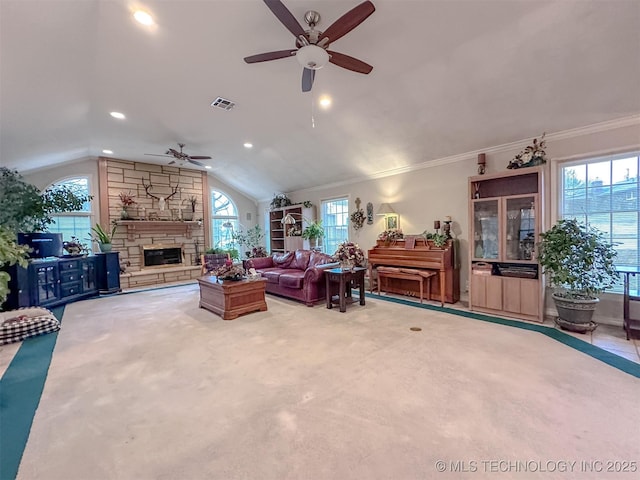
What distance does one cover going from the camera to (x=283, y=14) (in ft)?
6.93

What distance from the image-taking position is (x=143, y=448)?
1733mm

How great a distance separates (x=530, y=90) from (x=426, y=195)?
2300mm

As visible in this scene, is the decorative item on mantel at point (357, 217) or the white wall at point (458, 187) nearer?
the white wall at point (458, 187)

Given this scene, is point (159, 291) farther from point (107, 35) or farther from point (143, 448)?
point (143, 448)

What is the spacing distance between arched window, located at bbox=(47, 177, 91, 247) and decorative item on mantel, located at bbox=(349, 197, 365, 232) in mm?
6424

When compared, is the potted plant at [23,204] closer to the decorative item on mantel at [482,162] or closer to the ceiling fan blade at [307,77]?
the ceiling fan blade at [307,77]

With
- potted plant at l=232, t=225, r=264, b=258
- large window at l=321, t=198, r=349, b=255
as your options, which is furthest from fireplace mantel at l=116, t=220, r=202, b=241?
large window at l=321, t=198, r=349, b=255

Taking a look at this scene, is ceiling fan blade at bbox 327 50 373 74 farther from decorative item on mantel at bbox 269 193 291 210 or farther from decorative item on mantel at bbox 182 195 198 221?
decorative item on mantel at bbox 182 195 198 221

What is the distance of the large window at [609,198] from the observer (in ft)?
11.7

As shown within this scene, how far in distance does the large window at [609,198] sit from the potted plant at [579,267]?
12.0 inches

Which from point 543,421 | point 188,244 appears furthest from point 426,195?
point 188,244

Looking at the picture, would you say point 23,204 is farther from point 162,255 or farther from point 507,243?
point 507,243

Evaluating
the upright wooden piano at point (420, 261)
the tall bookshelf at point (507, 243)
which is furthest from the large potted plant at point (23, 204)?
the tall bookshelf at point (507, 243)

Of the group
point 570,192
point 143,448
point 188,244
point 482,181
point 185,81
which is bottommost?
point 143,448
